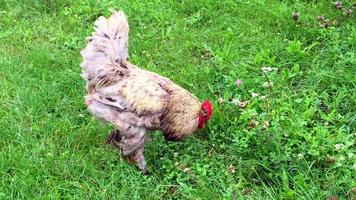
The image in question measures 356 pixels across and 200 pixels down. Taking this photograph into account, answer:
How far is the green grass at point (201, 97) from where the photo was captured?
4.28m

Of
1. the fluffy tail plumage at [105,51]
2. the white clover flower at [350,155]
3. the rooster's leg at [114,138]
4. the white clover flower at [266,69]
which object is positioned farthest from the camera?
the white clover flower at [266,69]

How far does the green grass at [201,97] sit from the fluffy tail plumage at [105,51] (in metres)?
0.48

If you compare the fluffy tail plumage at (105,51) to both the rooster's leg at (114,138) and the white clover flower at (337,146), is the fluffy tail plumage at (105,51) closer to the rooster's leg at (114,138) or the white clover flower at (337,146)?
the rooster's leg at (114,138)

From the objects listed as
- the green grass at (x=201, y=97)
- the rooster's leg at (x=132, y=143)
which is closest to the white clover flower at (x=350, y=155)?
the green grass at (x=201, y=97)

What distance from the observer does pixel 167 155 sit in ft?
15.3

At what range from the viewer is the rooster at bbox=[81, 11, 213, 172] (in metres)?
4.26

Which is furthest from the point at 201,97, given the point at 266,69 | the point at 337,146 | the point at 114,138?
the point at 337,146

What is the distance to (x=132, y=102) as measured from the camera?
4.24 metres

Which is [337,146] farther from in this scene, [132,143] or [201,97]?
[132,143]

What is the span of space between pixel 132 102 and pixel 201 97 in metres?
1.09

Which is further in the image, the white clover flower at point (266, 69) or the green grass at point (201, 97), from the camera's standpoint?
the white clover flower at point (266, 69)

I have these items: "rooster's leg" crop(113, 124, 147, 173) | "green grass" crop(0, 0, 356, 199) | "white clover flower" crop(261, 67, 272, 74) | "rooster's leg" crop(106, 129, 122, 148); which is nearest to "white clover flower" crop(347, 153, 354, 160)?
"green grass" crop(0, 0, 356, 199)

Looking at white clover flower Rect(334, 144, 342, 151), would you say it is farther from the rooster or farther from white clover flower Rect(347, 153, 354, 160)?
the rooster

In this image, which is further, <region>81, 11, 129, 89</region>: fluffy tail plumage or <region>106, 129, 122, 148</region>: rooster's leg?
<region>106, 129, 122, 148</region>: rooster's leg
